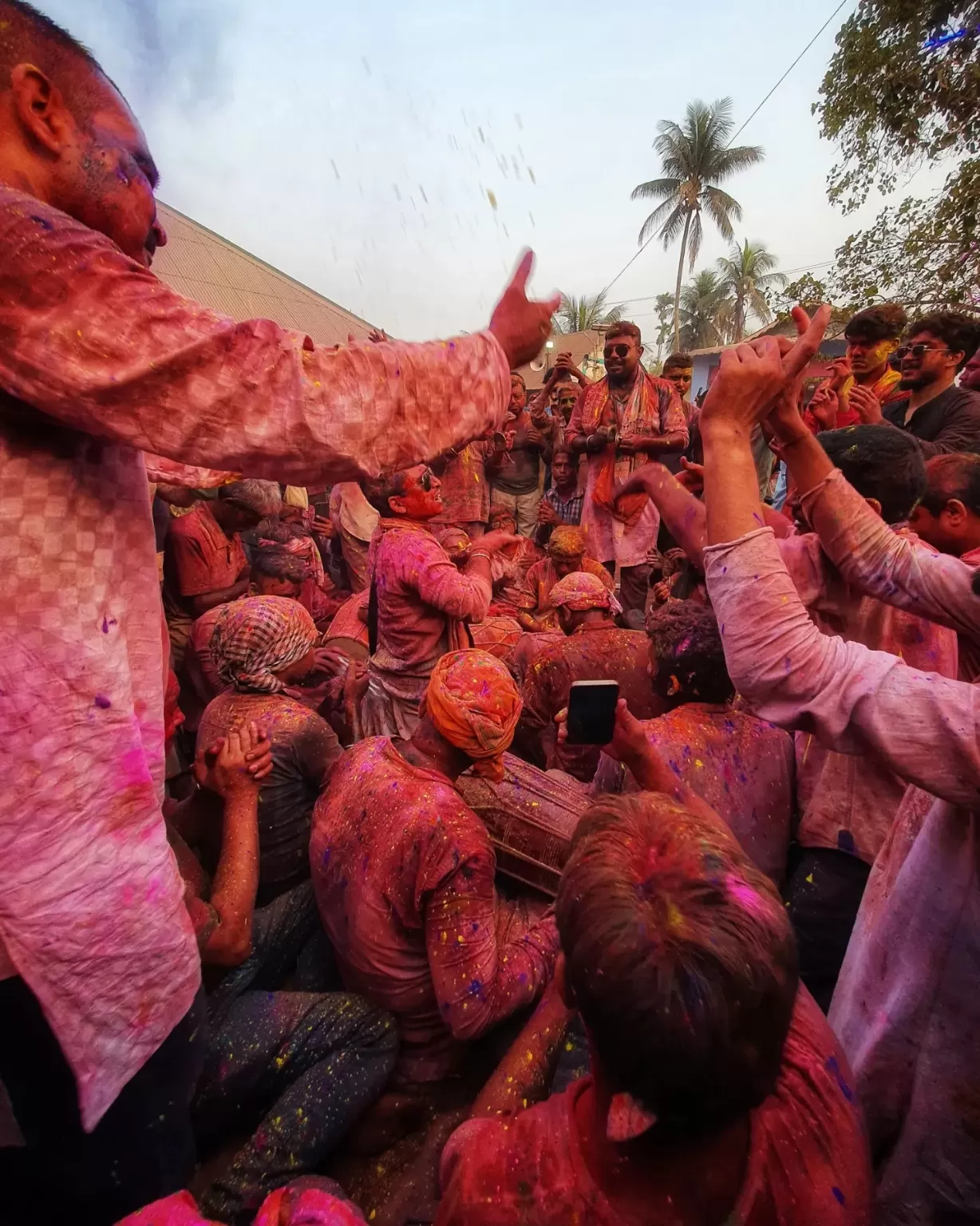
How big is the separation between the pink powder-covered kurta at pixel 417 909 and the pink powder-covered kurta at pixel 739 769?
0.71m

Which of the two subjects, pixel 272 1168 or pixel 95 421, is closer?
pixel 95 421

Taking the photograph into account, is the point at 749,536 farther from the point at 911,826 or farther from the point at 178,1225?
the point at 178,1225

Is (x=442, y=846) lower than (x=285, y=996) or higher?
higher

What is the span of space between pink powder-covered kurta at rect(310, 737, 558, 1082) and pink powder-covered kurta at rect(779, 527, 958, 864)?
3.58 ft

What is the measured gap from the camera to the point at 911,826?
1655 millimetres

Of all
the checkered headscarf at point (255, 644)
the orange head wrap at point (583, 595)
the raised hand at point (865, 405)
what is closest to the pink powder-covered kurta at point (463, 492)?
the orange head wrap at point (583, 595)

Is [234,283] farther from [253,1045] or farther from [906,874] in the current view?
[906,874]

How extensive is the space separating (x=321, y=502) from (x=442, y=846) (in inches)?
410

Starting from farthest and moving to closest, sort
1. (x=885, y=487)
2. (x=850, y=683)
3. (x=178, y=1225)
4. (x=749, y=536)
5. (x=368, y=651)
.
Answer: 1. (x=368, y=651)
2. (x=885, y=487)
3. (x=749, y=536)
4. (x=850, y=683)
5. (x=178, y=1225)

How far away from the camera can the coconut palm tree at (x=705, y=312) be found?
142 ft

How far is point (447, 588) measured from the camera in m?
3.71

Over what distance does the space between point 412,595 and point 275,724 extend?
4.35 ft

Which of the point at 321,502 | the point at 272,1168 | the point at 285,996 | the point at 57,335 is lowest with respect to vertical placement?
the point at 272,1168

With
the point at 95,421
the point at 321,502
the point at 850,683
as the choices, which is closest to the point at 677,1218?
the point at 850,683
